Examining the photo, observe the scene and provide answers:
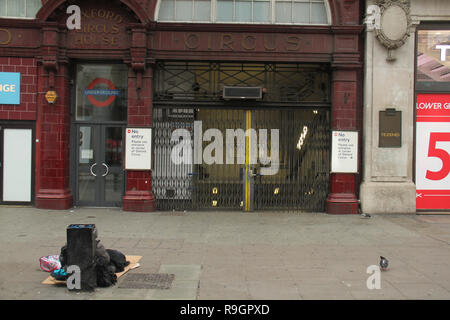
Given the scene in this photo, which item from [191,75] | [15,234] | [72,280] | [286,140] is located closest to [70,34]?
[191,75]

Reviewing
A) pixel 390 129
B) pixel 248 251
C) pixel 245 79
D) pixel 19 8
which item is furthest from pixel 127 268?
pixel 19 8

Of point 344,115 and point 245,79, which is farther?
point 245,79

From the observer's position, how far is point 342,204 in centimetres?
1188

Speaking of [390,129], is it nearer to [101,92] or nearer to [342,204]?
[342,204]

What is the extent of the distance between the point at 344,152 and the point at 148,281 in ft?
24.7

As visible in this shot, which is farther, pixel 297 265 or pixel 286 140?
pixel 286 140

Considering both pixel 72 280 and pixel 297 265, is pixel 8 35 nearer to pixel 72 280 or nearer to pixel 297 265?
pixel 72 280

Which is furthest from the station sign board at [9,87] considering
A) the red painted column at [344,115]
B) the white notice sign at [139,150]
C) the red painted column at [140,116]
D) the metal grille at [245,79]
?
the red painted column at [344,115]

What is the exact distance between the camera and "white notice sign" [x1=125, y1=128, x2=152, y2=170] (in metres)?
11.8

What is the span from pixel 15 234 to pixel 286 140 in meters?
7.14

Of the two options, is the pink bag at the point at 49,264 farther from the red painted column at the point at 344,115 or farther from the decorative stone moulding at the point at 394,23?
the decorative stone moulding at the point at 394,23

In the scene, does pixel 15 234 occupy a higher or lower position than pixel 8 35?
lower

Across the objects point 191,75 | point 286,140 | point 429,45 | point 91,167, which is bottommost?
point 91,167

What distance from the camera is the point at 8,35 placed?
1183cm
